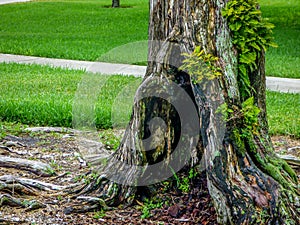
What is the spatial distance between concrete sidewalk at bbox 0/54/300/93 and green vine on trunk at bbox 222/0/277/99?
13.3 feet

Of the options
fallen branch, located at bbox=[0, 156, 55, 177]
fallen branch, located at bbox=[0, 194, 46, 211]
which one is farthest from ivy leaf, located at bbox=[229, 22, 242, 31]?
fallen branch, located at bbox=[0, 156, 55, 177]

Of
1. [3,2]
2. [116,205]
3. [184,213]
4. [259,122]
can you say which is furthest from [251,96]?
[3,2]

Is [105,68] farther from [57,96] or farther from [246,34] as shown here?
[246,34]

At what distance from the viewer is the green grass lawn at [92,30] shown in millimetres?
12172

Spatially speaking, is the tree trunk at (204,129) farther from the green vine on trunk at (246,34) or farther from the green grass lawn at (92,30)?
the green grass lawn at (92,30)

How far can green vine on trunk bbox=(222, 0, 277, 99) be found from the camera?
3.93 metres

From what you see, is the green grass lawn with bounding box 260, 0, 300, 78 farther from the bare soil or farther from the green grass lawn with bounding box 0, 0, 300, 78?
the bare soil

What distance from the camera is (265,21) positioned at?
4.08m

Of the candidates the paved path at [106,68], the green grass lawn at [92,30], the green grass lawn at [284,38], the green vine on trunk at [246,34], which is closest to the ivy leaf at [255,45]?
the green vine on trunk at [246,34]

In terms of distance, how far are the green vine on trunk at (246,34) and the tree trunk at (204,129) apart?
2cm

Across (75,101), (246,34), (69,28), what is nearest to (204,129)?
(246,34)

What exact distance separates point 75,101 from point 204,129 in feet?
11.5

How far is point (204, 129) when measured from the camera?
3.92 meters

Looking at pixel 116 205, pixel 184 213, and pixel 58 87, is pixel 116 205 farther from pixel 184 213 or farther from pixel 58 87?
pixel 58 87
